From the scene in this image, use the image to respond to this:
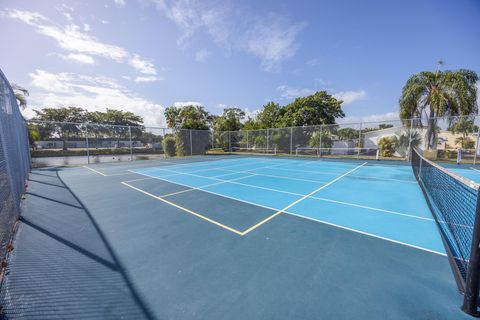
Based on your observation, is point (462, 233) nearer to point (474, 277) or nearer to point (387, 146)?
point (474, 277)

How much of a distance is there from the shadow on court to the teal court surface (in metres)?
0.01

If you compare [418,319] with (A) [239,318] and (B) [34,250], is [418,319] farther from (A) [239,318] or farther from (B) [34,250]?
(B) [34,250]

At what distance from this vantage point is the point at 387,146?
54.0 feet

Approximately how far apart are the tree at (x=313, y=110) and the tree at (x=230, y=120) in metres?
9.47

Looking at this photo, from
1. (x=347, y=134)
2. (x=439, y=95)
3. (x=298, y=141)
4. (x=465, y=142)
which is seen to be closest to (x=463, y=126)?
(x=465, y=142)

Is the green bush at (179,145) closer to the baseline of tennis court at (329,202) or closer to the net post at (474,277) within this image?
the baseline of tennis court at (329,202)

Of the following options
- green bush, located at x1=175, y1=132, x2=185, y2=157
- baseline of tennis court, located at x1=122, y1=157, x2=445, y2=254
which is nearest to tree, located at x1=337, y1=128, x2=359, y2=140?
baseline of tennis court, located at x1=122, y1=157, x2=445, y2=254

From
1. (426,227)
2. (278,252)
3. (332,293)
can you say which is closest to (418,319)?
(332,293)

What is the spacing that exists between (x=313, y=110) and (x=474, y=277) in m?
25.5

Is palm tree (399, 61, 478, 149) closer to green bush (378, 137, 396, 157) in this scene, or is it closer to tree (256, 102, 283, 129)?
green bush (378, 137, 396, 157)

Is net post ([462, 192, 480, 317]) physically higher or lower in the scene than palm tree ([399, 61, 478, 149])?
lower

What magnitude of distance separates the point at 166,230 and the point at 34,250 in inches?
75.8

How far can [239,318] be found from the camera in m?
1.89

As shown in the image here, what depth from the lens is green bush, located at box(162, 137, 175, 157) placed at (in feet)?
67.5
